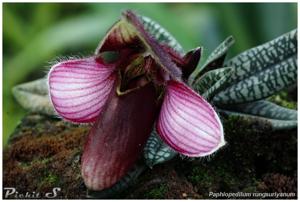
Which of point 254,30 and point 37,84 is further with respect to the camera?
point 254,30

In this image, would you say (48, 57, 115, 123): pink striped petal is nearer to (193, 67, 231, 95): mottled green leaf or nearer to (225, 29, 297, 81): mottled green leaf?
(193, 67, 231, 95): mottled green leaf

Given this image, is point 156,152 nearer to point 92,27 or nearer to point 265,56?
point 265,56

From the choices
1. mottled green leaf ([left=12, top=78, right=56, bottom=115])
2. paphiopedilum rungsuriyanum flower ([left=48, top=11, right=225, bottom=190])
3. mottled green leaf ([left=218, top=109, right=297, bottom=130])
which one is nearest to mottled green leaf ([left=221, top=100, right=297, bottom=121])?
mottled green leaf ([left=218, top=109, right=297, bottom=130])

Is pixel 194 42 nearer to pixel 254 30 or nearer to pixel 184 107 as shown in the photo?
pixel 254 30

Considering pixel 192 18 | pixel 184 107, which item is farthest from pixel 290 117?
pixel 192 18

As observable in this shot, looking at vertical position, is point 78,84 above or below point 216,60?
above

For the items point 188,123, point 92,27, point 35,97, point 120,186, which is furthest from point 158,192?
point 92,27
